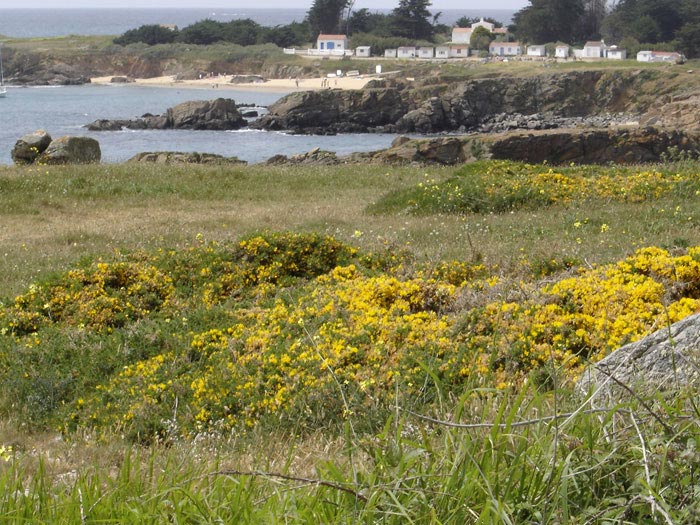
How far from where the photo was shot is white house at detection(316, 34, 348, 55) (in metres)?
122

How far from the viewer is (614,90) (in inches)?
3233

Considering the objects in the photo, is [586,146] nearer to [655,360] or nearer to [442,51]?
[655,360]

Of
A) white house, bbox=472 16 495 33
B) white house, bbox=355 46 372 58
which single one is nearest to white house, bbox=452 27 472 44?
white house, bbox=472 16 495 33

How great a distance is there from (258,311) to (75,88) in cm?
9898

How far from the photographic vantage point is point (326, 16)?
135375mm

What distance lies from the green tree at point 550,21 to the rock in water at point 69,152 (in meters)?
113

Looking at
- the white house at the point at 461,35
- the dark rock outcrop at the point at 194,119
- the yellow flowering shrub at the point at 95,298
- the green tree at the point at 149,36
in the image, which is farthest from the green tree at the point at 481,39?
the yellow flowering shrub at the point at 95,298

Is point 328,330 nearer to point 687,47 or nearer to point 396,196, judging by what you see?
point 396,196

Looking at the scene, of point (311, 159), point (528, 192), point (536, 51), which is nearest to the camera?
point (528, 192)

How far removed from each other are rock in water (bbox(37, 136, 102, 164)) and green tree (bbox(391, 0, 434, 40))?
377 ft

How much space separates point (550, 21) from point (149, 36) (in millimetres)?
58762

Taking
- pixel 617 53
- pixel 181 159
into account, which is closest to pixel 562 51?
pixel 617 53

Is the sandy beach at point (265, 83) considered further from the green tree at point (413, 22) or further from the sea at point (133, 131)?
the green tree at point (413, 22)

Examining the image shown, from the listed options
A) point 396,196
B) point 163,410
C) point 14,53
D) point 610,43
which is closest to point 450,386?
point 163,410
